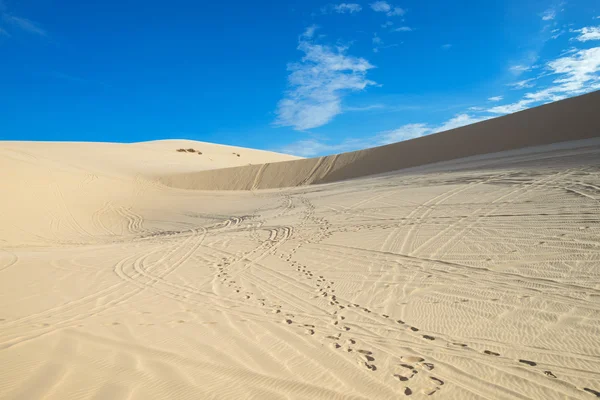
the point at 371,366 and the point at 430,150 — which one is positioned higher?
the point at 430,150

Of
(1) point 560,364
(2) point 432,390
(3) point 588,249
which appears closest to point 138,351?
(2) point 432,390

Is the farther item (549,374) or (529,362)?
(529,362)

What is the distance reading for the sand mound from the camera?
18.0 metres

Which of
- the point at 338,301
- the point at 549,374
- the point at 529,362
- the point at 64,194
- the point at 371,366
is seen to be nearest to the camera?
the point at 549,374

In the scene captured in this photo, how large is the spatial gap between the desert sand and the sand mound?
7.14 metres

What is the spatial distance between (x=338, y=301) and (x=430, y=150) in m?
20.0

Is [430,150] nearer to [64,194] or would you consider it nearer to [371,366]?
[64,194]

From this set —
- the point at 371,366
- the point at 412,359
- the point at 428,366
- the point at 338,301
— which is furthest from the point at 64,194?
the point at 428,366

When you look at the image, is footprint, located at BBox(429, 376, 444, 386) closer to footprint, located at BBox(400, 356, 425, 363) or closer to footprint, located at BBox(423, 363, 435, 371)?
footprint, located at BBox(423, 363, 435, 371)

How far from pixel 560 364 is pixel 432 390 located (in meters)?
1.14

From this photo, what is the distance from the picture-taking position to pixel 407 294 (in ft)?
15.3

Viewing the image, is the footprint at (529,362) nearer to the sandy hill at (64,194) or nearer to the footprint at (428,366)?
the footprint at (428,366)

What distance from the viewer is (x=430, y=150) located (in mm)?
22438

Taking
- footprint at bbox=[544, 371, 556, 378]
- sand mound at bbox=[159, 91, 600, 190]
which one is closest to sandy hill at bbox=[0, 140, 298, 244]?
sand mound at bbox=[159, 91, 600, 190]
